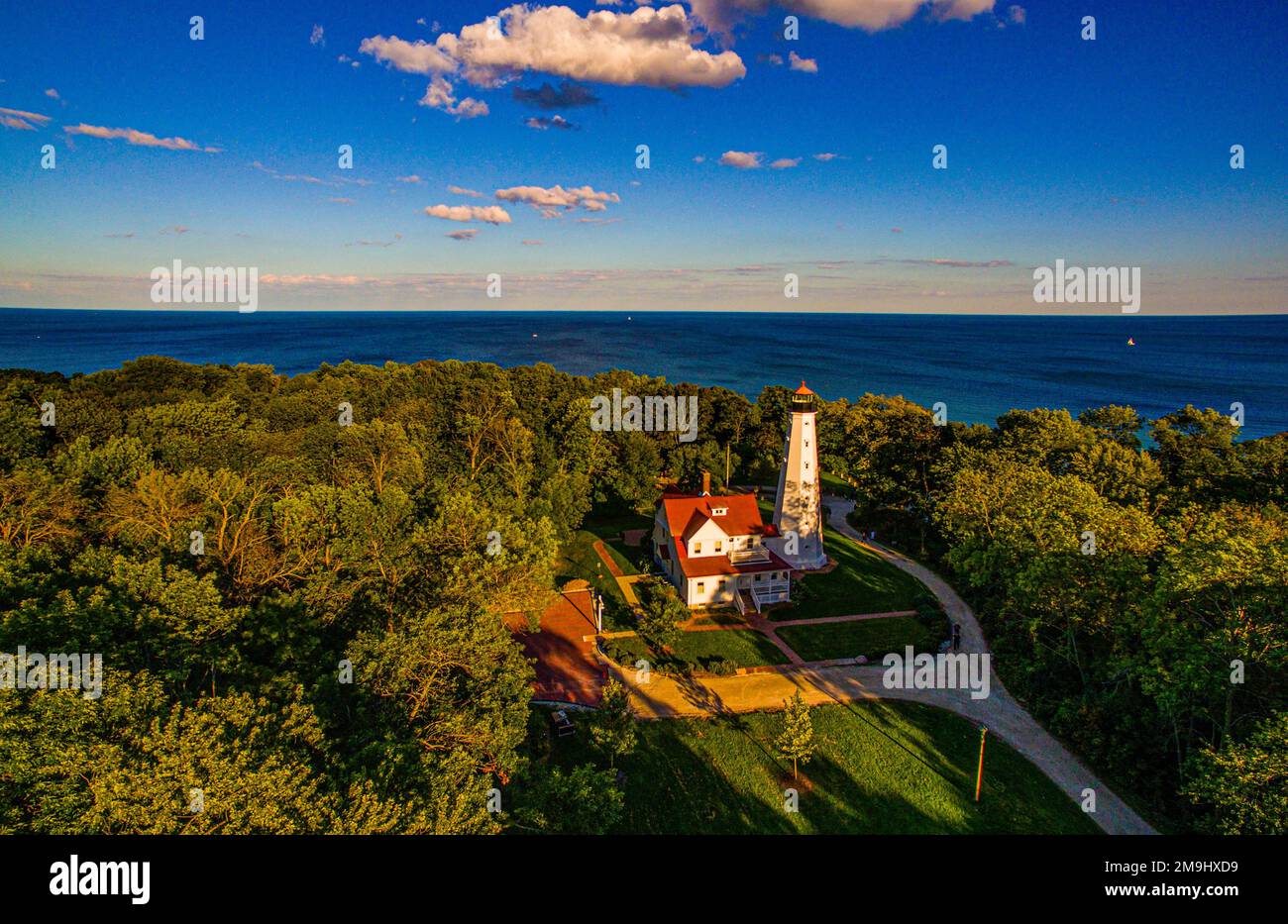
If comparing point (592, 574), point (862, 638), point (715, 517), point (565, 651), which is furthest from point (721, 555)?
point (565, 651)

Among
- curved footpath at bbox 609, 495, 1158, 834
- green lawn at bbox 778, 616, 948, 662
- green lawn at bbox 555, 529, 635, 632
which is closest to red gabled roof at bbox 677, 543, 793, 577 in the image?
green lawn at bbox 778, 616, 948, 662

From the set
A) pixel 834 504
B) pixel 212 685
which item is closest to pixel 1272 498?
pixel 834 504

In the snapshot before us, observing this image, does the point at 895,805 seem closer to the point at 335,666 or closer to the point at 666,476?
the point at 335,666

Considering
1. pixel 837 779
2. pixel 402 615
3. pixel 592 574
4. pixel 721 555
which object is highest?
pixel 402 615

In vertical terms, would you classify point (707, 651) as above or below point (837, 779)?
above

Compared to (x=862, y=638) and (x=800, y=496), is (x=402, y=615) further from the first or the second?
(x=800, y=496)

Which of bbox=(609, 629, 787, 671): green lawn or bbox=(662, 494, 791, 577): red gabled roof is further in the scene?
bbox=(662, 494, 791, 577): red gabled roof

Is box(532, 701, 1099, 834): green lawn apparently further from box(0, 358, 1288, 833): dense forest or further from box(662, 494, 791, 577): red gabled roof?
box(662, 494, 791, 577): red gabled roof
